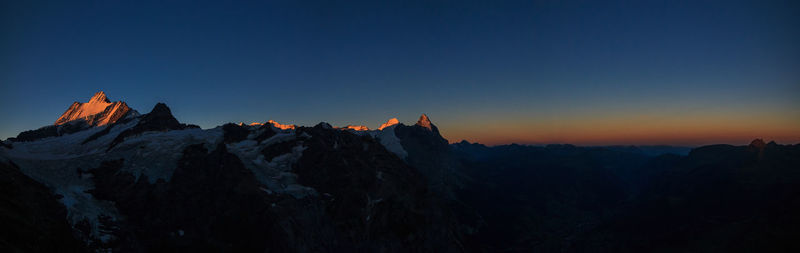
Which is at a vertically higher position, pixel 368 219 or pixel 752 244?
pixel 368 219

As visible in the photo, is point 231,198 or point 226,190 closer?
point 231,198

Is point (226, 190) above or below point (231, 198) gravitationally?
above

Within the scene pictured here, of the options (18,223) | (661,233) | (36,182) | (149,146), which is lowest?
(661,233)

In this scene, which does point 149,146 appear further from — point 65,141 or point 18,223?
point 18,223

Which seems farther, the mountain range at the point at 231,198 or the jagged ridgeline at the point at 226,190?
the jagged ridgeline at the point at 226,190

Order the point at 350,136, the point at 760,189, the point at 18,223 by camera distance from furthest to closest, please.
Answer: the point at 760,189
the point at 350,136
the point at 18,223

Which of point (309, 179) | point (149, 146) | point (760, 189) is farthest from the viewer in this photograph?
point (760, 189)

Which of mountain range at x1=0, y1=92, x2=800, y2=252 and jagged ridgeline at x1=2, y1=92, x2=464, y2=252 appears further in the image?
jagged ridgeline at x1=2, y1=92, x2=464, y2=252

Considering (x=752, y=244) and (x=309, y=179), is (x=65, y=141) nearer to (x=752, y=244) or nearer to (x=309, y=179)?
(x=309, y=179)

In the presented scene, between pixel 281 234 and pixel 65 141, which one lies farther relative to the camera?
pixel 65 141

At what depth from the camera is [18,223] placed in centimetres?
5400

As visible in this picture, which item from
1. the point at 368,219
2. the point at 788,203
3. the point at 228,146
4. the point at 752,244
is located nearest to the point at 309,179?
the point at 368,219

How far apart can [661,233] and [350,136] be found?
6961 inches

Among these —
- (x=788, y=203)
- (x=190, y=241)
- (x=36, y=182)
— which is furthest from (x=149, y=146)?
(x=788, y=203)
